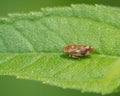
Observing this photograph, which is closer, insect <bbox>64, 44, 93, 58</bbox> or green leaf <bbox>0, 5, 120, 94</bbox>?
green leaf <bbox>0, 5, 120, 94</bbox>

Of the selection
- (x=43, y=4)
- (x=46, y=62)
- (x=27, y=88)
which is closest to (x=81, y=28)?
(x=46, y=62)

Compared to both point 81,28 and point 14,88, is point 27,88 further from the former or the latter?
point 81,28

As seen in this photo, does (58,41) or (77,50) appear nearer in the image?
(58,41)

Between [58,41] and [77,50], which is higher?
[58,41]

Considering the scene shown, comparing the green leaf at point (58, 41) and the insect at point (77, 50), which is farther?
the insect at point (77, 50)
